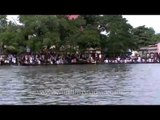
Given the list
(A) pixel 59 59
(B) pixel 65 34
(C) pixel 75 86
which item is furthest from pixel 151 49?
(C) pixel 75 86

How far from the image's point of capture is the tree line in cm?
2050

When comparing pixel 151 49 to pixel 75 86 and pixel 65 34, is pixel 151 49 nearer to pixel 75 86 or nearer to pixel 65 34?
pixel 65 34

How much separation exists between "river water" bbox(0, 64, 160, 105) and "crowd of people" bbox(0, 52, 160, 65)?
0.29 m

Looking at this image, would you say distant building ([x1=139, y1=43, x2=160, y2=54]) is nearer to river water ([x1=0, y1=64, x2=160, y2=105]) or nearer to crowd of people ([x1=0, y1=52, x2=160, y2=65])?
crowd of people ([x1=0, y1=52, x2=160, y2=65])

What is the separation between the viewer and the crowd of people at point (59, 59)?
20000mm

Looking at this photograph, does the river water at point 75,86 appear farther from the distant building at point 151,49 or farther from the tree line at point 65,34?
the distant building at point 151,49

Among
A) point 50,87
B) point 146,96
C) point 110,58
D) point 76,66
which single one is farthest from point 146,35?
point 146,96

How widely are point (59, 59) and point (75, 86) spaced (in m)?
6.85

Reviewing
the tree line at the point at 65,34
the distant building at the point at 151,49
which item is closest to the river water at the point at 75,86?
the tree line at the point at 65,34

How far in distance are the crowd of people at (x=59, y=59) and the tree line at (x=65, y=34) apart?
35 cm
